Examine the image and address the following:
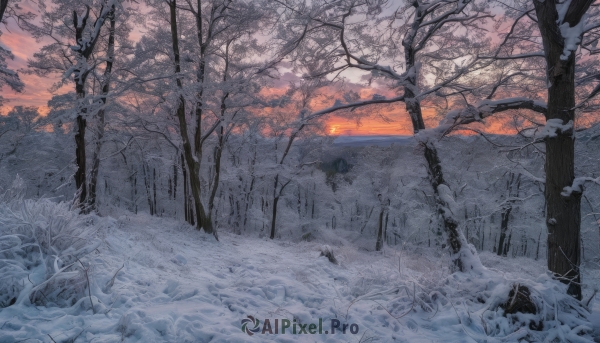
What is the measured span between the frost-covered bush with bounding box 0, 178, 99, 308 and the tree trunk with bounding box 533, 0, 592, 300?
6314mm

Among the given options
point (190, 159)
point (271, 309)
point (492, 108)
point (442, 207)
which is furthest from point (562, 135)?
point (190, 159)

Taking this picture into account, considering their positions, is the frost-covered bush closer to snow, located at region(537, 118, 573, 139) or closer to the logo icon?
the logo icon

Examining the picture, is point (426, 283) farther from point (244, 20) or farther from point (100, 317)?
point (244, 20)

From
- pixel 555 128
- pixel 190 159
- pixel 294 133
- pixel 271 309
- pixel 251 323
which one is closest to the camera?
pixel 251 323

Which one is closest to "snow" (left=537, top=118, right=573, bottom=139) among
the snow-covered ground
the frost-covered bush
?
the snow-covered ground

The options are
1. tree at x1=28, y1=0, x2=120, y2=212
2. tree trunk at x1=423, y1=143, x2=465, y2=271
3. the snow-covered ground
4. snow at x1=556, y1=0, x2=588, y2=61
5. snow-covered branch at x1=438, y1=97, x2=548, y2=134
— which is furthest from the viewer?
tree at x1=28, y1=0, x2=120, y2=212

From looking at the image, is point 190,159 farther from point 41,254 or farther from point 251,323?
point 251,323

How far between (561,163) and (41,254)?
7.01 m

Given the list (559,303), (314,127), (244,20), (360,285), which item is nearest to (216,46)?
(244,20)

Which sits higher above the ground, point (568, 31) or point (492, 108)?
point (568, 31)

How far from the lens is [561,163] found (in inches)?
170

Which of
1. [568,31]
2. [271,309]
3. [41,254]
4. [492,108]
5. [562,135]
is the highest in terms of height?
[568,31]

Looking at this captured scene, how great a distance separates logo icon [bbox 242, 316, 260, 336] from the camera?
312 centimetres

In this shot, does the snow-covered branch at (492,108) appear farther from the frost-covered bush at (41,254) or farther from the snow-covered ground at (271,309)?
the frost-covered bush at (41,254)
